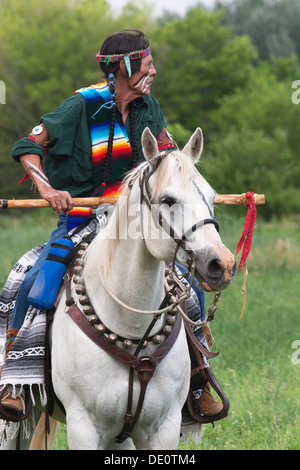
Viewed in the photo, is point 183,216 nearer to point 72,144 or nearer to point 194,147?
point 194,147

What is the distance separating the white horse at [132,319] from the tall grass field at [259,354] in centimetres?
213

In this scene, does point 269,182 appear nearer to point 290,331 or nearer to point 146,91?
point 290,331

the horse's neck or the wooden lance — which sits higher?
the wooden lance

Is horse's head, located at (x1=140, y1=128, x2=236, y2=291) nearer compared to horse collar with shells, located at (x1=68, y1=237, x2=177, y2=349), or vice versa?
horse's head, located at (x1=140, y1=128, x2=236, y2=291)

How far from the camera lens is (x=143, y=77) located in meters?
4.86

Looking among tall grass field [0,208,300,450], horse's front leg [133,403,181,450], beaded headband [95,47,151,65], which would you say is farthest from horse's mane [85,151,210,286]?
tall grass field [0,208,300,450]

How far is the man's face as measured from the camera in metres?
4.84

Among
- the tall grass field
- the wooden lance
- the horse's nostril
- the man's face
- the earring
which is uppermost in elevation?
the earring

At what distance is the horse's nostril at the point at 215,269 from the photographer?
3400mm

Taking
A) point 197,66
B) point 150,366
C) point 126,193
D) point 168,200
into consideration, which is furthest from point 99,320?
point 197,66

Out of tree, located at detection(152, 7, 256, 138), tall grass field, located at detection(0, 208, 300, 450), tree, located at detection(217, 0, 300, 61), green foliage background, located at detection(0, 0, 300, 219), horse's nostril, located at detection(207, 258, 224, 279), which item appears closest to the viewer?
horse's nostril, located at detection(207, 258, 224, 279)

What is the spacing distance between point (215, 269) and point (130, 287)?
26.9 inches

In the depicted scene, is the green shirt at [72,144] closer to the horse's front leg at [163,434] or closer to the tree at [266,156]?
the horse's front leg at [163,434]

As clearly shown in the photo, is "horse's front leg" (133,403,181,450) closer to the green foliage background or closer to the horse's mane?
the horse's mane
